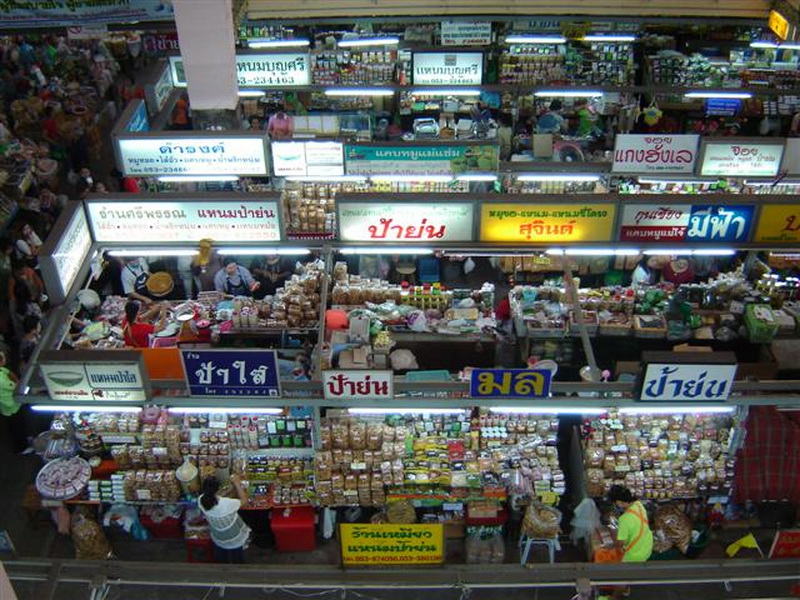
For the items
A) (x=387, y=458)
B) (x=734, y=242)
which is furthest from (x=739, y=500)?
(x=387, y=458)

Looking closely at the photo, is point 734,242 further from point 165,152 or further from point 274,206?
point 165,152

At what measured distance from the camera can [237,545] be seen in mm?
9609

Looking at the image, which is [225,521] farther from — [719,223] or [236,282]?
[719,223]

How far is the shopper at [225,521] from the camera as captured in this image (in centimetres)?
925

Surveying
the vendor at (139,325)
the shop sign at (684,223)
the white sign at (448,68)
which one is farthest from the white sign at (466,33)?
the shop sign at (684,223)

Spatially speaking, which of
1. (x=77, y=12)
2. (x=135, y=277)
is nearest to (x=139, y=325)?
(x=135, y=277)

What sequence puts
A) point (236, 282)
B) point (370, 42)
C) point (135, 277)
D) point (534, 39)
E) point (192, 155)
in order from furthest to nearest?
point (534, 39)
point (370, 42)
point (135, 277)
point (236, 282)
point (192, 155)

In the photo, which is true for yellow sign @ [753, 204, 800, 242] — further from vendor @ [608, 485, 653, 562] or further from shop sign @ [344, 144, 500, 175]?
shop sign @ [344, 144, 500, 175]

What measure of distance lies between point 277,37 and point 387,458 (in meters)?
12.3

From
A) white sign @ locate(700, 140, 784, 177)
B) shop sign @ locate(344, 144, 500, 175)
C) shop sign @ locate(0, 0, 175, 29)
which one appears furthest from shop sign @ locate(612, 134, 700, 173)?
shop sign @ locate(0, 0, 175, 29)

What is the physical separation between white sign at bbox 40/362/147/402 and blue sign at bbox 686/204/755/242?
6.12 metres

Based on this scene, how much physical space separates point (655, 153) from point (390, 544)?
6.82 m

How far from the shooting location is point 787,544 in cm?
852

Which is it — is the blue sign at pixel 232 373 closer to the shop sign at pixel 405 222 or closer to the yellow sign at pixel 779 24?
the shop sign at pixel 405 222
